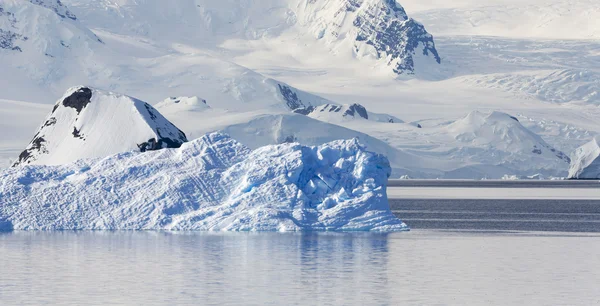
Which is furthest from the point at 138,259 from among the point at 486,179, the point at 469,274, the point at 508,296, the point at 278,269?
the point at 486,179

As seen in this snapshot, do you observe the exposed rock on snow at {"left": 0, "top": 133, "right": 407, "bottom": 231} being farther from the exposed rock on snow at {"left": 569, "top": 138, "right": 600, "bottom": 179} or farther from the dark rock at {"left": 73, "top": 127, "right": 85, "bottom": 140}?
the exposed rock on snow at {"left": 569, "top": 138, "right": 600, "bottom": 179}

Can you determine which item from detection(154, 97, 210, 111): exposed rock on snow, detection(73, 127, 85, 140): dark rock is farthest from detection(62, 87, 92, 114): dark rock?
detection(154, 97, 210, 111): exposed rock on snow

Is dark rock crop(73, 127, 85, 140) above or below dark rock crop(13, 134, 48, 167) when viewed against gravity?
above

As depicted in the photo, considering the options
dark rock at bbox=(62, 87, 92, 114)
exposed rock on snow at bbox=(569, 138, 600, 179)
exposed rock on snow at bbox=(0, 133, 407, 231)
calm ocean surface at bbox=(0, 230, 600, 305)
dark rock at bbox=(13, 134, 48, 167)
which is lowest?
calm ocean surface at bbox=(0, 230, 600, 305)

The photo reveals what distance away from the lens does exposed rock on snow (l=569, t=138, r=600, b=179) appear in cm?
15075

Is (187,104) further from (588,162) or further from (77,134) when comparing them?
(77,134)

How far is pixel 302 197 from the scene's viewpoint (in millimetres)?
41250

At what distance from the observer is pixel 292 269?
30.0 metres

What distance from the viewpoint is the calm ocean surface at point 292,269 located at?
24.8 metres

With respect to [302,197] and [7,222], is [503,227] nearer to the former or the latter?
[302,197]

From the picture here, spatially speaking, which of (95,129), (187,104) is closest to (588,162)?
(187,104)

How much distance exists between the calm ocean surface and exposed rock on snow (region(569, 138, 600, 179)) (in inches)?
4424

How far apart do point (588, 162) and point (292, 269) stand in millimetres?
127356

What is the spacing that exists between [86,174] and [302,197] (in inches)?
299
